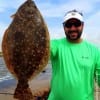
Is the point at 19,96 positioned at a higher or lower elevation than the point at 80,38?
lower

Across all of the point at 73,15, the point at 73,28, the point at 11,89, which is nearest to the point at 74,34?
the point at 73,28

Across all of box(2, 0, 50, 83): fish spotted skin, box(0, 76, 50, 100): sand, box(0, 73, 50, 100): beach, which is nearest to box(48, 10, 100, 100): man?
box(2, 0, 50, 83): fish spotted skin

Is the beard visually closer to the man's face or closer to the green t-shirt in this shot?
the man's face

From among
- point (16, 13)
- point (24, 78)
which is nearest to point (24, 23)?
point (16, 13)

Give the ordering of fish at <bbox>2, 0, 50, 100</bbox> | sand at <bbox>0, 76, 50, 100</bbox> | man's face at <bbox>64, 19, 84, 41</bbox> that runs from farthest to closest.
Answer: sand at <bbox>0, 76, 50, 100</bbox> → man's face at <bbox>64, 19, 84, 41</bbox> → fish at <bbox>2, 0, 50, 100</bbox>

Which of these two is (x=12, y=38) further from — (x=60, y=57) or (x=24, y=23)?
(x=60, y=57)

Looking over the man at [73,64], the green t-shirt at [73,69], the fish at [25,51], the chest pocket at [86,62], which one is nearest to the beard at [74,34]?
the man at [73,64]

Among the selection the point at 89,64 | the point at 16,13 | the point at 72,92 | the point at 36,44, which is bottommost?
the point at 72,92
